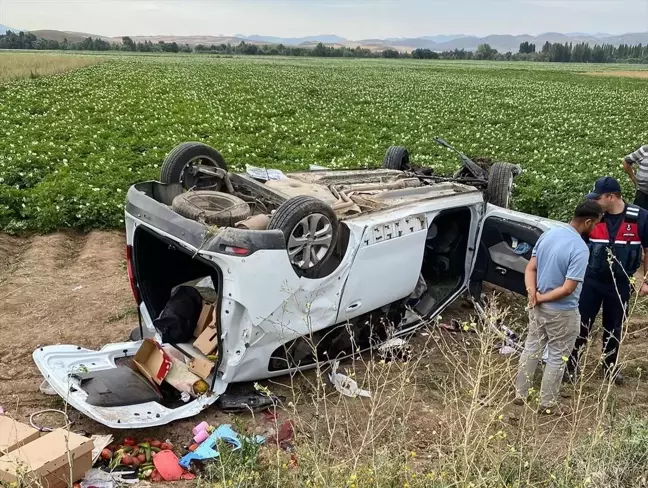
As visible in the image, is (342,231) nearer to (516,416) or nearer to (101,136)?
(516,416)

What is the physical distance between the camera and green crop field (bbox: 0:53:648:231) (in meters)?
11.8

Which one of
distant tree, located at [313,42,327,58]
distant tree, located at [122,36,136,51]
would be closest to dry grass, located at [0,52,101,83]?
distant tree, located at [313,42,327,58]

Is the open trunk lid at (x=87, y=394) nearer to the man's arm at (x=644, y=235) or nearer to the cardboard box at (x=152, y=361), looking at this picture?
the cardboard box at (x=152, y=361)

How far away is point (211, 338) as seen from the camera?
17.9ft

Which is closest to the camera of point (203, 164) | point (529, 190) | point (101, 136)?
point (203, 164)

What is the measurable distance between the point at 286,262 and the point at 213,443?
4.79 ft

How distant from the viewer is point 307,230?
5.07 m

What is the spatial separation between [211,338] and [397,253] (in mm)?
1884

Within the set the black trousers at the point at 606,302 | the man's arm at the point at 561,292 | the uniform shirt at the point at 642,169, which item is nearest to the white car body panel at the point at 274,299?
the black trousers at the point at 606,302

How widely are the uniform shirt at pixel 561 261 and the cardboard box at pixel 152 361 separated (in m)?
3.28

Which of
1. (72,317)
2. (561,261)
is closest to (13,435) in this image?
(72,317)

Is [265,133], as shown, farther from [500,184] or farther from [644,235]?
[644,235]

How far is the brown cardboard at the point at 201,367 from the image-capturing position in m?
5.19

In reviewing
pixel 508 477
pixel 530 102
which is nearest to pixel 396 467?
pixel 508 477
